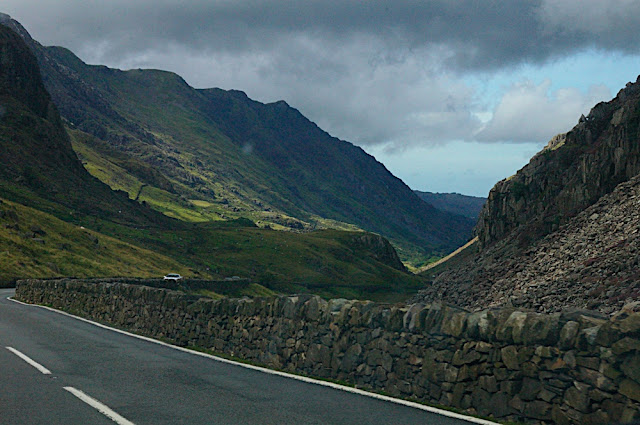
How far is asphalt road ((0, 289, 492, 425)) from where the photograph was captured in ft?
32.0

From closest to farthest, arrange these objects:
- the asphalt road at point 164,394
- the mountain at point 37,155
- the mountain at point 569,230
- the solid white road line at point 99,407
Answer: the solid white road line at point 99,407
the asphalt road at point 164,394
the mountain at point 569,230
the mountain at point 37,155

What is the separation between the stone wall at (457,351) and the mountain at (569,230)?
73.3 feet

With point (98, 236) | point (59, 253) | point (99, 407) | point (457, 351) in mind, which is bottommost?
point (99, 407)

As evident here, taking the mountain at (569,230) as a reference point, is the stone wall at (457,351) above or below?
below

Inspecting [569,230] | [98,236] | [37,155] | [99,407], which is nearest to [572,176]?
[569,230]

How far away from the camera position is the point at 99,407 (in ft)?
34.2

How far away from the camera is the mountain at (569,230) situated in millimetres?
39625

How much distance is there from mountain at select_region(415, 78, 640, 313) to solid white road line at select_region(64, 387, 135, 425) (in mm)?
27803

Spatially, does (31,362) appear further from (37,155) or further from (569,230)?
(37,155)

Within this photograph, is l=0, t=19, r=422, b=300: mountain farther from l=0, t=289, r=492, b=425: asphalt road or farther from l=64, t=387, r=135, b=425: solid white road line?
l=64, t=387, r=135, b=425: solid white road line

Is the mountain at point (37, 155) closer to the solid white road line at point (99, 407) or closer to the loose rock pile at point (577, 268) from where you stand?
the loose rock pile at point (577, 268)

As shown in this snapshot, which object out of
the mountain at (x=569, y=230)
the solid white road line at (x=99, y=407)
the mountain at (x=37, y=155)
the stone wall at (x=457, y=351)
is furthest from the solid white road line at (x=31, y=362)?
the mountain at (x=37, y=155)

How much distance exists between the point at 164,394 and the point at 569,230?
49916mm

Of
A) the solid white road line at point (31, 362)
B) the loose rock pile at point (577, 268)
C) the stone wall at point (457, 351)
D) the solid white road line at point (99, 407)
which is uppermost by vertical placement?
the loose rock pile at point (577, 268)
